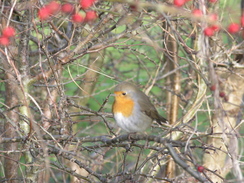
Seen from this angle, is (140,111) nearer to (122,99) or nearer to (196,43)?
(122,99)

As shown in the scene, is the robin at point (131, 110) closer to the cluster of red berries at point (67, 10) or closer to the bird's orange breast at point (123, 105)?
the bird's orange breast at point (123, 105)

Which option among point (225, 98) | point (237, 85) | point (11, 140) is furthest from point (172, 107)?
point (225, 98)

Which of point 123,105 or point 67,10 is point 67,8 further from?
point 123,105

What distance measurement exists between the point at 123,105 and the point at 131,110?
0.10 metres

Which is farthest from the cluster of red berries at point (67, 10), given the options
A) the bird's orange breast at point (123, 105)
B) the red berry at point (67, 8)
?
the bird's orange breast at point (123, 105)

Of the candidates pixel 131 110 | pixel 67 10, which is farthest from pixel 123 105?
pixel 67 10

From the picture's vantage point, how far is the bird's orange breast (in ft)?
13.4

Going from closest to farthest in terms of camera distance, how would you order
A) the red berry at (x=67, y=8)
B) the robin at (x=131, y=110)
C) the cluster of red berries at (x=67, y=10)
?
1. the cluster of red berries at (x=67, y=10)
2. the red berry at (x=67, y=8)
3. the robin at (x=131, y=110)

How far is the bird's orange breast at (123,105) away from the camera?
4.09 m

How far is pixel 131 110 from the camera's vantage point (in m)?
4.13

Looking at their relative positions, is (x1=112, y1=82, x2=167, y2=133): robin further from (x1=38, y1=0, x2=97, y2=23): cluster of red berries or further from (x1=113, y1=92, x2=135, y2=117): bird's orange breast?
(x1=38, y1=0, x2=97, y2=23): cluster of red berries

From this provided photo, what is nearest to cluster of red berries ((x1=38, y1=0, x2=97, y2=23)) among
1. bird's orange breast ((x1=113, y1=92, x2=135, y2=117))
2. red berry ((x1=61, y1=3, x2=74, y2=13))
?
red berry ((x1=61, y1=3, x2=74, y2=13))

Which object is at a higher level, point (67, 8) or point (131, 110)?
point (67, 8)

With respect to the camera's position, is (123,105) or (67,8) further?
(123,105)
